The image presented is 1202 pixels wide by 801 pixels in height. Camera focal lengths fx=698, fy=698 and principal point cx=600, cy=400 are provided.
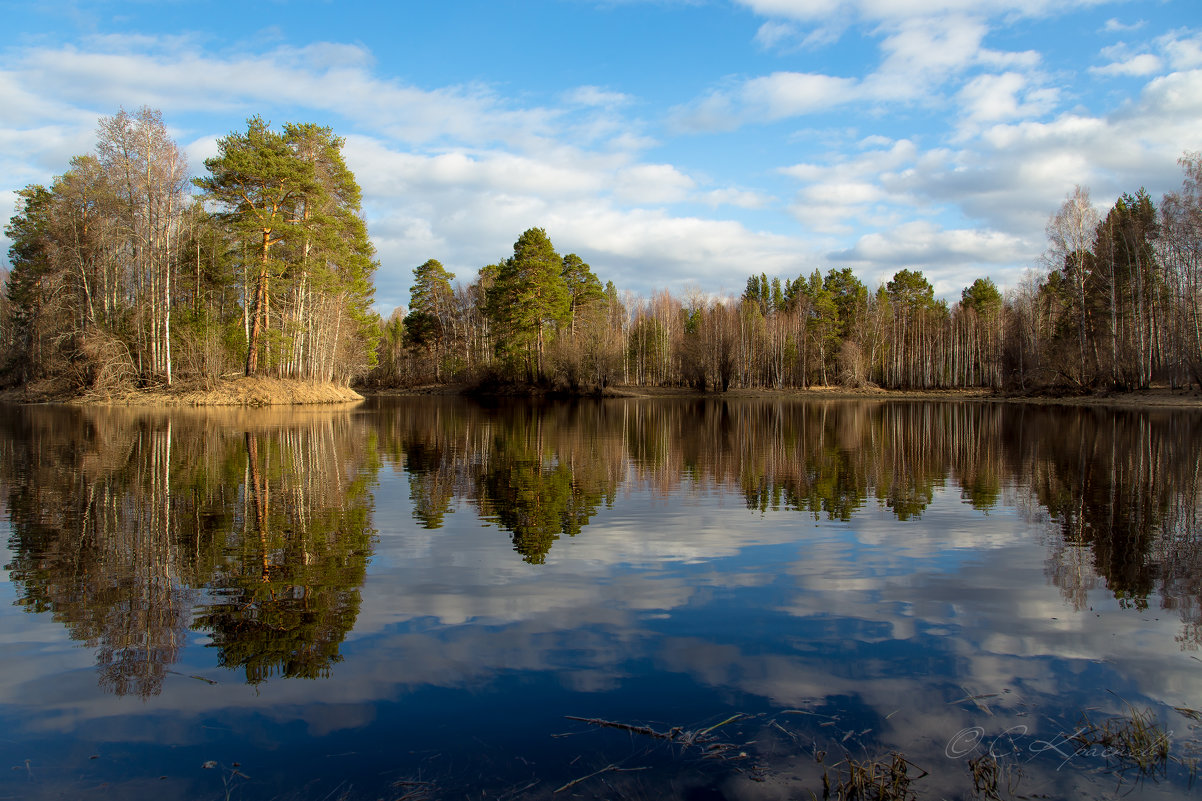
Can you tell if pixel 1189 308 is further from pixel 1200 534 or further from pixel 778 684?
pixel 778 684

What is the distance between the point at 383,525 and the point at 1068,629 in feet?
29.1

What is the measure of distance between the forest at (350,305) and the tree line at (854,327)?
0.80ft

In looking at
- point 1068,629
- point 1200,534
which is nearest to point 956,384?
point 1200,534

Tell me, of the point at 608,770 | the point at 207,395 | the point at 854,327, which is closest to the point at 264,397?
the point at 207,395

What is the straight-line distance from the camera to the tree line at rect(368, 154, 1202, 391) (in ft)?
163

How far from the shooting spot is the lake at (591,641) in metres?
4.16

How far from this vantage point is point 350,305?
5475cm

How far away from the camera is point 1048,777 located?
13.5 ft

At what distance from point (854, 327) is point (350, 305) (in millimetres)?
59539

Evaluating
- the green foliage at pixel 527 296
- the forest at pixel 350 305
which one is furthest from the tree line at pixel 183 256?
the green foliage at pixel 527 296

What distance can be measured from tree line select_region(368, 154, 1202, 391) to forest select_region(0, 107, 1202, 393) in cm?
24

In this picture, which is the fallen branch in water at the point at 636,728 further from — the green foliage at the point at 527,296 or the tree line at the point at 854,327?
the green foliage at the point at 527,296

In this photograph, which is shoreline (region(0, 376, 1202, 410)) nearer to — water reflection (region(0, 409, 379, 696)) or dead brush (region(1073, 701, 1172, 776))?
water reflection (region(0, 409, 379, 696))

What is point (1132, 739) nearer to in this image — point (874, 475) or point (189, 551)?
point (189, 551)
